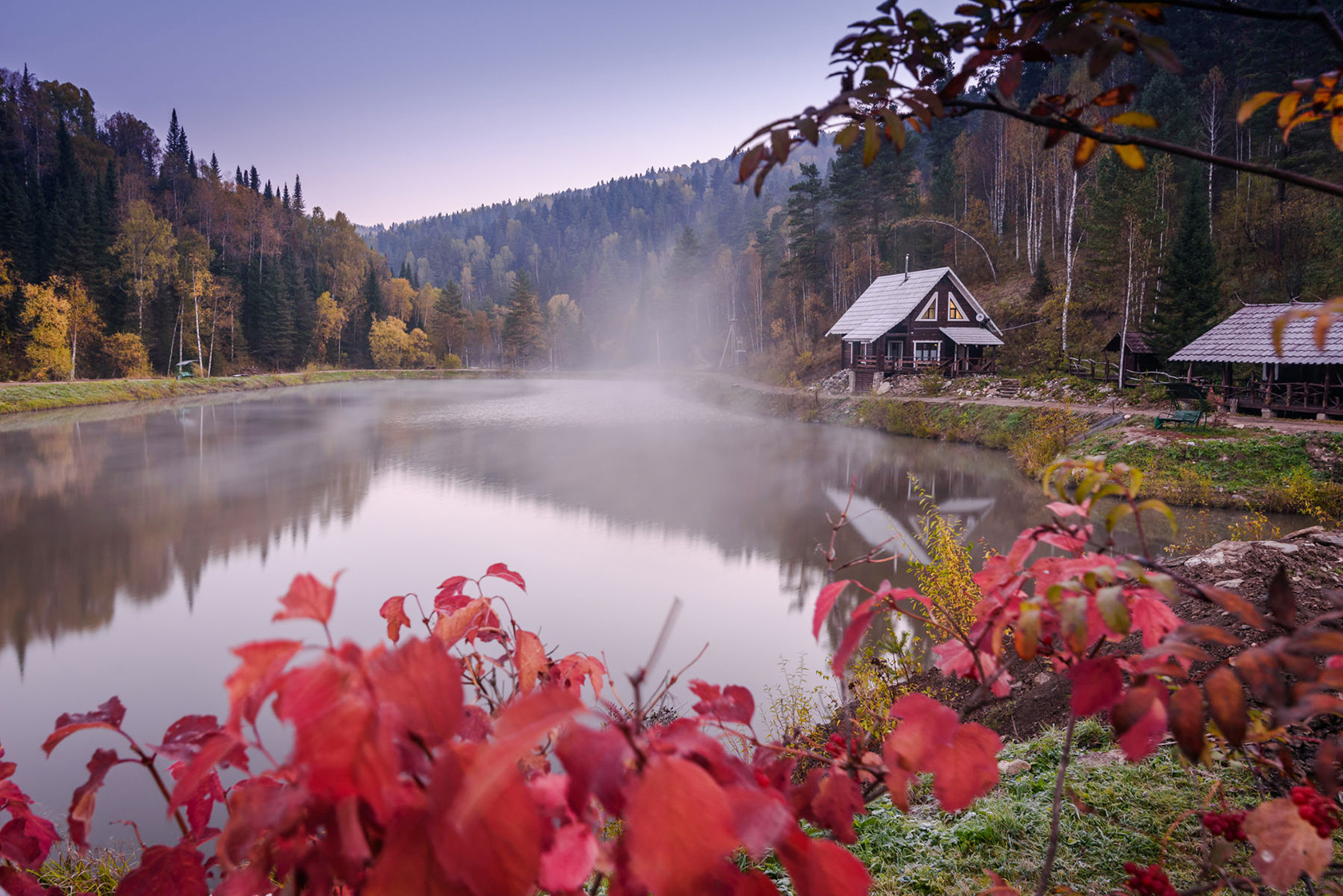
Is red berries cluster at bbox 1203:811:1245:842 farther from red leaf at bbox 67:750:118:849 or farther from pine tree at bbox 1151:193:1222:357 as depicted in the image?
pine tree at bbox 1151:193:1222:357

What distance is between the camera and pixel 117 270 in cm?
4562

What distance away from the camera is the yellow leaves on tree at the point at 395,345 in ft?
214

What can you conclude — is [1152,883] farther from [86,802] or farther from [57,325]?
[57,325]

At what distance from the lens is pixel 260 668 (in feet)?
2.13

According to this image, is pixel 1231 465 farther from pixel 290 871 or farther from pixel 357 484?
pixel 357 484

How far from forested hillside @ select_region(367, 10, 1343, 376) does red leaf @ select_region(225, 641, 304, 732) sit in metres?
6.26

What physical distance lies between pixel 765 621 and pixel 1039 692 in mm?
4239

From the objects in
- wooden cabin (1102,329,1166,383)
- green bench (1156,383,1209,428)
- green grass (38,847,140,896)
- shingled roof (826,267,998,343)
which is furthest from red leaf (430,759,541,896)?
shingled roof (826,267,998,343)

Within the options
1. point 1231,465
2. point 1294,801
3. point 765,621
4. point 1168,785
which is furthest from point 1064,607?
point 1231,465

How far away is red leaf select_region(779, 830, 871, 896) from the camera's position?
27.6 inches

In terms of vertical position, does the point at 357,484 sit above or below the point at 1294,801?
below

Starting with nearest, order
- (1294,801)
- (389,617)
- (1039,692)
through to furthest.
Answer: (1294,801)
(389,617)
(1039,692)

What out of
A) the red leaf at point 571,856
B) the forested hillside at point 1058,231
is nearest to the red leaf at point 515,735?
the red leaf at point 571,856

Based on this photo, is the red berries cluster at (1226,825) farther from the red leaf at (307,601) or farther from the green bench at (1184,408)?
the green bench at (1184,408)
